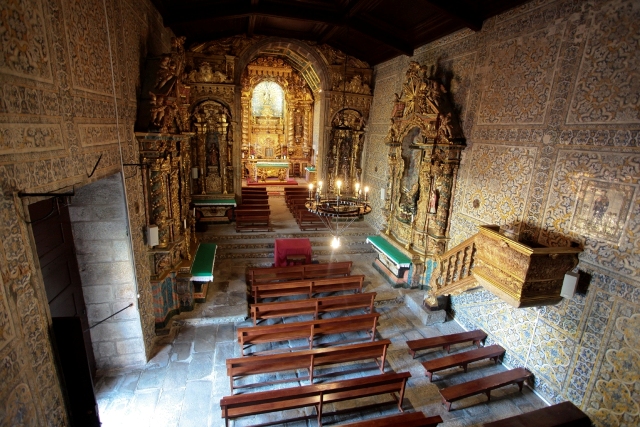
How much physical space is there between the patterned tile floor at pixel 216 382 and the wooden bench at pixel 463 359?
29 cm

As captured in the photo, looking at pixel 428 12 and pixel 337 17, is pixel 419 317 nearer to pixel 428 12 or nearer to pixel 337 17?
pixel 428 12

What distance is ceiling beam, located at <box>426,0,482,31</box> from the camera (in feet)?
22.1

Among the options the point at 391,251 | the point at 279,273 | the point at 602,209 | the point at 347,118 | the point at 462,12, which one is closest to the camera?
the point at 602,209

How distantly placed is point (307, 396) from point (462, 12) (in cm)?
796

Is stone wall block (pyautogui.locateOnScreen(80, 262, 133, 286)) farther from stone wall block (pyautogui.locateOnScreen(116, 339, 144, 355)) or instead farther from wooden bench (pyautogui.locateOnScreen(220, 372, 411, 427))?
wooden bench (pyautogui.locateOnScreen(220, 372, 411, 427))

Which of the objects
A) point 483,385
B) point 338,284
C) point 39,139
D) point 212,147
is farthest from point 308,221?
point 39,139

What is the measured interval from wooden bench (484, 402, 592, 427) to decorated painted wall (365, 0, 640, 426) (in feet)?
0.64

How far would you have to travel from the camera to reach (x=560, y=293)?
5195mm

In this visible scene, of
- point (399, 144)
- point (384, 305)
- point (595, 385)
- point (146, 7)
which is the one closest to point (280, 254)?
point (384, 305)

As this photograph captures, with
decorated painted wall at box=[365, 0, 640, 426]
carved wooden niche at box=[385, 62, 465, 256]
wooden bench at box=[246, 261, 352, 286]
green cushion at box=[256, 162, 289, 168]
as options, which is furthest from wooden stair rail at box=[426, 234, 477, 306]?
green cushion at box=[256, 162, 289, 168]

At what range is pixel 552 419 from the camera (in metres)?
4.88

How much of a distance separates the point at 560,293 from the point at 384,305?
4118 millimetres

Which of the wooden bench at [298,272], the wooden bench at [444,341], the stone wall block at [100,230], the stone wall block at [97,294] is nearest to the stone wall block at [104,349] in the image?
the stone wall block at [97,294]

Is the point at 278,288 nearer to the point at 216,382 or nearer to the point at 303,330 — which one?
the point at 303,330
